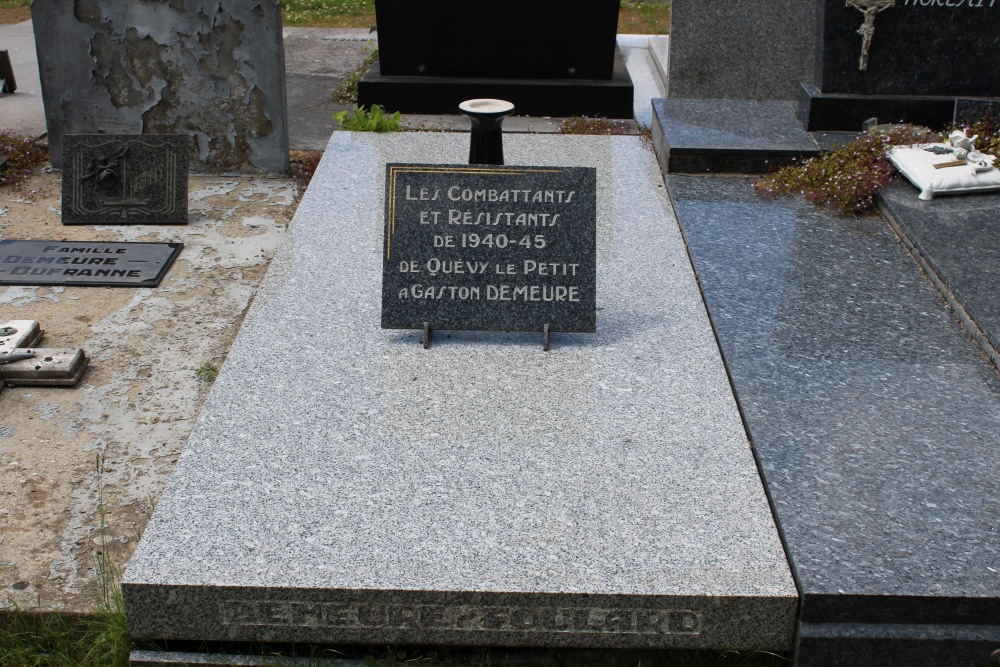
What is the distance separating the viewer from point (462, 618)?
2.50 m

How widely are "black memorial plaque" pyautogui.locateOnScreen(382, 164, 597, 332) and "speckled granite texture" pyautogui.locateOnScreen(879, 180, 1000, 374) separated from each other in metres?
1.55

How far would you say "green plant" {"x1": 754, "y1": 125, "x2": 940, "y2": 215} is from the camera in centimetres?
505

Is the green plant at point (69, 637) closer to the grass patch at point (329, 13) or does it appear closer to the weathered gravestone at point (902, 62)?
the weathered gravestone at point (902, 62)

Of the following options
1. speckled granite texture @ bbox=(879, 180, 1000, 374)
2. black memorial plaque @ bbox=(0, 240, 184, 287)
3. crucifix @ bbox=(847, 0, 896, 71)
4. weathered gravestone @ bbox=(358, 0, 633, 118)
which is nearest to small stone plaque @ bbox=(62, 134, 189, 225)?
black memorial plaque @ bbox=(0, 240, 184, 287)

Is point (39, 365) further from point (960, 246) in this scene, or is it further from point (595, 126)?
point (595, 126)

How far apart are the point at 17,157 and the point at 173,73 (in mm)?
1141

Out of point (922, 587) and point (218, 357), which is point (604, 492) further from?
point (218, 357)

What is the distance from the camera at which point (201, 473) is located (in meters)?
2.87

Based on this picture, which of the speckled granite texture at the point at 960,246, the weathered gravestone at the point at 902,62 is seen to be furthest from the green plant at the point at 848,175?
the weathered gravestone at the point at 902,62

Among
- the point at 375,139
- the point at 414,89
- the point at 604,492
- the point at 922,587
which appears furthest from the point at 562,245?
the point at 414,89

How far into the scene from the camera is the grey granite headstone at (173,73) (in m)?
5.82

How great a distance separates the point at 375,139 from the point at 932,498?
4.31m

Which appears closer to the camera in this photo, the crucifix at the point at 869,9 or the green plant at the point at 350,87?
the crucifix at the point at 869,9

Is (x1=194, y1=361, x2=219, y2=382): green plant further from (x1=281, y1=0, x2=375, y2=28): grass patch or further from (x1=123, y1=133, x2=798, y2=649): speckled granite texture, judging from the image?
(x1=281, y1=0, x2=375, y2=28): grass patch
